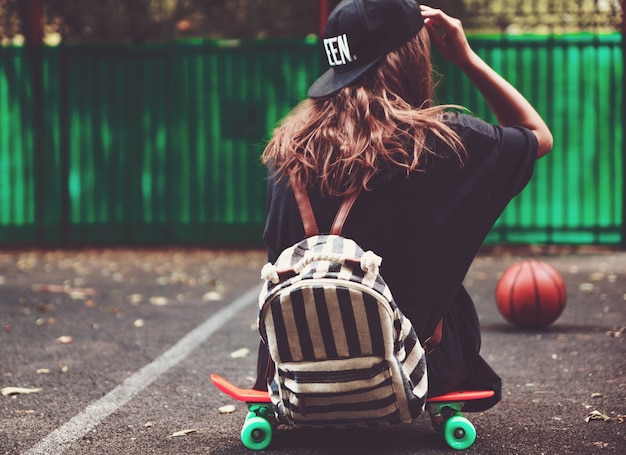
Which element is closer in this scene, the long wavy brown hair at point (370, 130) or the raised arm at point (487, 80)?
the long wavy brown hair at point (370, 130)

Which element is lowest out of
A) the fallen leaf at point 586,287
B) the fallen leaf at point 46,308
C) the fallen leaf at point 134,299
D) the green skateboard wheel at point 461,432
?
the fallen leaf at point 586,287

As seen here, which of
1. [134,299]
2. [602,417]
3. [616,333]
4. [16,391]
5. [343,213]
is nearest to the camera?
[343,213]

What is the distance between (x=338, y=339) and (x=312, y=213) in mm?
524

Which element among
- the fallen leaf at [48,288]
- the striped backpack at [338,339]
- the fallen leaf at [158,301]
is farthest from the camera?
the fallen leaf at [48,288]

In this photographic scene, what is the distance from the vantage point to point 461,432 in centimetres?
361

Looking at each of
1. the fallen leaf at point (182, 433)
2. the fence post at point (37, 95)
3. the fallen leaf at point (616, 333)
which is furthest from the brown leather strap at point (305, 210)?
the fence post at point (37, 95)

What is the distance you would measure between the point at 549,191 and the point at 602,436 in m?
8.04

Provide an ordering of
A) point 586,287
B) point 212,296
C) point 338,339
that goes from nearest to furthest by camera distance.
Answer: point 338,339 < point 212,296 < point 586,287

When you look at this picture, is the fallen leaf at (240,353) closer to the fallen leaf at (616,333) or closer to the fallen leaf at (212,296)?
the fallen leaf at (212,296)

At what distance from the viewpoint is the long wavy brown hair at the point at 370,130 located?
333cm

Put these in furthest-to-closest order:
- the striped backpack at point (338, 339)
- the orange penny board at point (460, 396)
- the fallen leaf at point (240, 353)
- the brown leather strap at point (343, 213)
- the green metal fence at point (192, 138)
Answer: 1. the green metal fence at point (192, 138)
2. the fallen leaf at point (240, 353)
3. the orange penny board at point (460, 396)
4. the brown leather strap at point (343, 213)
5. the striped backpack at point (338, 339)

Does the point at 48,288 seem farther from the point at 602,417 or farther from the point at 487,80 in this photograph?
the point at 487,80

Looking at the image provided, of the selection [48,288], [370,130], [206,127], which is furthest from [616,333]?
[206,127]

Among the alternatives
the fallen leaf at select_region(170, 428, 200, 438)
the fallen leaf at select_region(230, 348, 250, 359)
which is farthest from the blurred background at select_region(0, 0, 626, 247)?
the fallen leaf at select_region(170, 428, 200, 438)
